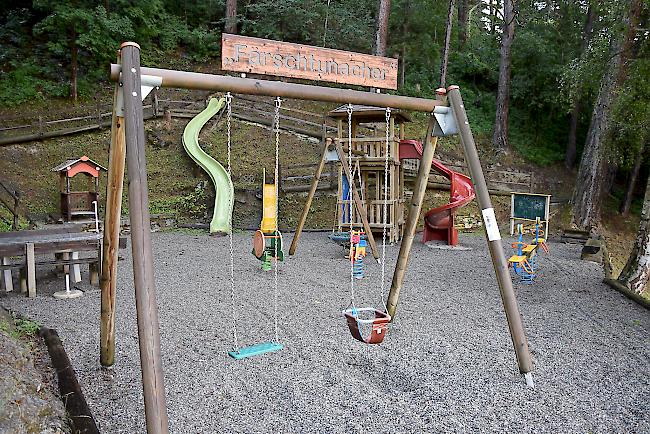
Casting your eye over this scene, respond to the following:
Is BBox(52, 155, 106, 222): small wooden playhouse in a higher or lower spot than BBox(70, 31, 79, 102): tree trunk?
lower

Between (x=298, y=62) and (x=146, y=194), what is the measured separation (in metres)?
1.94

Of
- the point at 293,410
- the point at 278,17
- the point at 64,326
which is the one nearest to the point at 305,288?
the point at 64,326

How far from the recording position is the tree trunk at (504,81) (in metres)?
21.1

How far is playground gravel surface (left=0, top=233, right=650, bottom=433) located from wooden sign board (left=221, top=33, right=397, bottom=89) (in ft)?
9.01

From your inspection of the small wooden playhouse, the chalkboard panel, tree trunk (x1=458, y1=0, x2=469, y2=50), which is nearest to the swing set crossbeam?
the chalkboard panel

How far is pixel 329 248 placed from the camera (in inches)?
468

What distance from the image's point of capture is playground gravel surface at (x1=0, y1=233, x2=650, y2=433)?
4.14 m

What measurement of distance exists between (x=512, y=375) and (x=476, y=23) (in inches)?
1190

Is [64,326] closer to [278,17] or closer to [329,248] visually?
[329,248]

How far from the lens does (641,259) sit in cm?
Answer: 832

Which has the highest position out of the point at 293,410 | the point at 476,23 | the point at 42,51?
the point at 476,23

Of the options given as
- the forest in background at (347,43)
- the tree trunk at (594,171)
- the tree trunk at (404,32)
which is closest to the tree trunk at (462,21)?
the forest in background at (347,43)

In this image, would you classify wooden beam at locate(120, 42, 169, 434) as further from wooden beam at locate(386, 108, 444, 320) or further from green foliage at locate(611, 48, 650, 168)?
green foliage at locate(611, 48, 650, 168)

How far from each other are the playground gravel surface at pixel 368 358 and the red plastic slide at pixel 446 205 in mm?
3250
